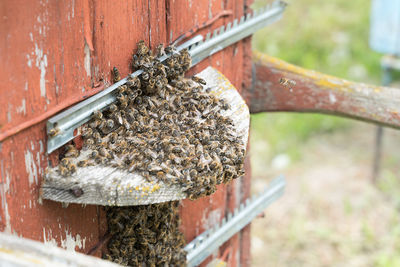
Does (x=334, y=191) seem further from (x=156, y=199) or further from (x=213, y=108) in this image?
(x=156, y=199)

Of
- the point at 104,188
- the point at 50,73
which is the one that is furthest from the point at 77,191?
the point at 50,73

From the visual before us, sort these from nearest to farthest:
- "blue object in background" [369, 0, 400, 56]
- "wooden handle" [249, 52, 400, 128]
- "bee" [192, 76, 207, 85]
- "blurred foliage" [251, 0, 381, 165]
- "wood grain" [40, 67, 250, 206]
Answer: "wood grain" [40, 67, 250, 206]
"bee" [192, 76, 207, 85]
"wooden handle" [249, 52, 400, 128]
"blue object in background" [369, 0, 400, 56]
"blurred foliage" [251, 0, 381, 165]

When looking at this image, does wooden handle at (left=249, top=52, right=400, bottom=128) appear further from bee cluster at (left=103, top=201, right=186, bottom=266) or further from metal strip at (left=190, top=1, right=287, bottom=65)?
bee cluster at (left=103, top=201, right=186, bottom=266)

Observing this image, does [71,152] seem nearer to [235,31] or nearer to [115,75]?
[115,75]

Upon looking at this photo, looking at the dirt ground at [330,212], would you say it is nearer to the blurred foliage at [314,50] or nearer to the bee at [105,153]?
the blurred foliage at [314,50]

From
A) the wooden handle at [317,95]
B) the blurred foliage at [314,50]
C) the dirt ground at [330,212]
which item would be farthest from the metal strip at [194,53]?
the blurred foliage at [314,50]

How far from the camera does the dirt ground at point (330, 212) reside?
584 centimetres

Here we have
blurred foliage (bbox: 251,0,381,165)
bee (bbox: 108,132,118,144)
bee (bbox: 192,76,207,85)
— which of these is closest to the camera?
bee (bbox: 108,132,118,144)

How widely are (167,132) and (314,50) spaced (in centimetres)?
743

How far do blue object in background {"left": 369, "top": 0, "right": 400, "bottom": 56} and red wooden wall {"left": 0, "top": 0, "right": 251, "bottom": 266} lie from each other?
5.02 metres

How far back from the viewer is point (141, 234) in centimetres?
227

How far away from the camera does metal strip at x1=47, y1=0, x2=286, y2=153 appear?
1.82m

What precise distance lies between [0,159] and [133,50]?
74 centimetres

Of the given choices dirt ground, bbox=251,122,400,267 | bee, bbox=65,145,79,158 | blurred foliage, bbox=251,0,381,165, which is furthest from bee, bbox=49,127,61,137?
blurred foliage, bbox=251,0,381,165
